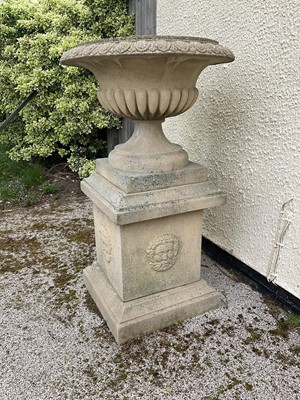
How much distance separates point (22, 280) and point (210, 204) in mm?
1413

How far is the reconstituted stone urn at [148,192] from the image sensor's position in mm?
1386

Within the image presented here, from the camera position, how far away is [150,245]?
1743 mm

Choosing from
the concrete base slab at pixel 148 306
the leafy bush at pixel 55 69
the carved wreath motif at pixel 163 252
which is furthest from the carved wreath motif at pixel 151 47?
the leafy bush at pixel 55 69

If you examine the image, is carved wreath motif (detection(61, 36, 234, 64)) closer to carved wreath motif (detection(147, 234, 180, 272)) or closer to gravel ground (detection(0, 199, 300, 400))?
carved wreath motif (detection(147, 234, 180, 272))

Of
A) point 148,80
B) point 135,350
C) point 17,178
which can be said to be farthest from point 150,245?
point 17,178

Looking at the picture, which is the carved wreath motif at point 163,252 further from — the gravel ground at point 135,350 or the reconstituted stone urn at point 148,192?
the gravel ground at point 135,350

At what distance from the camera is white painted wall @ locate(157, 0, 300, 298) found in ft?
5.51

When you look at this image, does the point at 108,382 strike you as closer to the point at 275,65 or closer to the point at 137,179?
the point at 137,179

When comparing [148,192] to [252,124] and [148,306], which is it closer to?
[148,306]

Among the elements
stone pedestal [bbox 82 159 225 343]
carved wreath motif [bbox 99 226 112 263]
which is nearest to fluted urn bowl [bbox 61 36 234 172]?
stone pedestal [bbox 82 159 225 343]

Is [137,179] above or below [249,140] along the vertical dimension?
below

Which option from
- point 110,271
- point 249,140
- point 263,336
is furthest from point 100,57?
point 263,336

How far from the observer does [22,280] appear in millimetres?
2246

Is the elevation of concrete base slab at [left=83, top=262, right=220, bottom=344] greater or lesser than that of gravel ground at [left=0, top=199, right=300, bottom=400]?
greater
